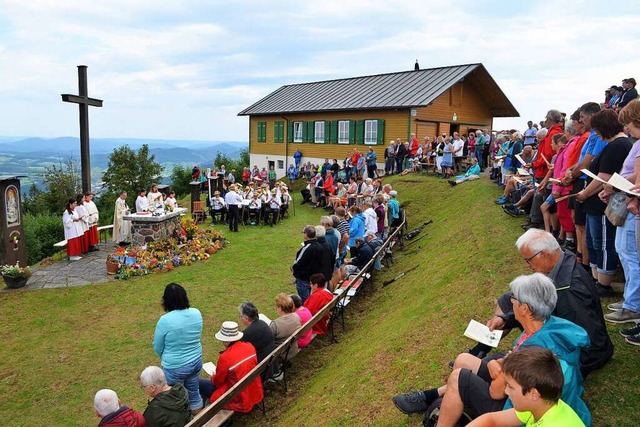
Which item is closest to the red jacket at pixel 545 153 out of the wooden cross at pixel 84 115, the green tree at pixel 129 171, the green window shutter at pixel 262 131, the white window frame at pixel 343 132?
the wooden cross at pixel 84 115

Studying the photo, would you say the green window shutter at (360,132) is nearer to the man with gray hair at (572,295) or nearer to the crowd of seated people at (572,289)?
the crowd of seated people at (572,289)

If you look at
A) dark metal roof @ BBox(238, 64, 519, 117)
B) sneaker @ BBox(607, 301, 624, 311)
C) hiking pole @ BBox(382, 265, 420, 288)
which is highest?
dark metal roof @ BBox(238, 64, 519, 117)

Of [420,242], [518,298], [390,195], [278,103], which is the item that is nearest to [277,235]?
[390,195]

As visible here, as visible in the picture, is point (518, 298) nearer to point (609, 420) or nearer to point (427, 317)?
point (609, 420)

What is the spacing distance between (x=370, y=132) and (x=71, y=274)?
1784 centimetres

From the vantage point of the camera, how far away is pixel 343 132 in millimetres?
27609

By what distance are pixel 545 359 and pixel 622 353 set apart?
7.38 feet

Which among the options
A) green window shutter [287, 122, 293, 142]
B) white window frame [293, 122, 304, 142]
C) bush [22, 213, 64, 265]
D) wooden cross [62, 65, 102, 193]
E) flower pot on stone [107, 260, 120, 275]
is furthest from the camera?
green window shutter [287, 122, 293, 142]

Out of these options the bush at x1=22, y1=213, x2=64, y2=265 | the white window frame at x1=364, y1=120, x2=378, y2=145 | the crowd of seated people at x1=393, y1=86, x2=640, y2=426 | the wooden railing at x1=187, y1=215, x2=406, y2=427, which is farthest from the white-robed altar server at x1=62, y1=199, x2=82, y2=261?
the white window frame at x1=364, y1=120, x2=378, y2=145

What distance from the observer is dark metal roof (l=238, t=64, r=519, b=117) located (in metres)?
24.6

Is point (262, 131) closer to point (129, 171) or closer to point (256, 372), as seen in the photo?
point (129, 171)

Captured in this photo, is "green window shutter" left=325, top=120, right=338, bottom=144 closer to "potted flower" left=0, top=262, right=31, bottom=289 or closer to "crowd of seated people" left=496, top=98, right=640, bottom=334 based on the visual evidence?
"potted flower" left=0, top=262, right=31, bottom=289

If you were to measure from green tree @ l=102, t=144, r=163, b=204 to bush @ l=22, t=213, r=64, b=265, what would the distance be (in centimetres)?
1514

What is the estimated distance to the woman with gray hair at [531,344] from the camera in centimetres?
312
